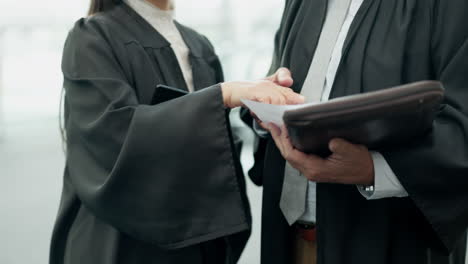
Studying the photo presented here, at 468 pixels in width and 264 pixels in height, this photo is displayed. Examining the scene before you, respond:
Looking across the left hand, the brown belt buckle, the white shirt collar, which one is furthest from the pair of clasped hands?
the white shirt collar

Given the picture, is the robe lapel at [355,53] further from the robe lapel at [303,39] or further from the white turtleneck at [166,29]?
the white turtleneck at [166,29]

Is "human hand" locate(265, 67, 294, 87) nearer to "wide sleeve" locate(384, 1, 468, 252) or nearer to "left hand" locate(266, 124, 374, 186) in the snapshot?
"left hand" locate(266, 124, 374, 186)

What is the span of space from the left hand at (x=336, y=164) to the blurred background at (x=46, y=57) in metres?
2.37

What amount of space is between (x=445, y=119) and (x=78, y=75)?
2.64ft

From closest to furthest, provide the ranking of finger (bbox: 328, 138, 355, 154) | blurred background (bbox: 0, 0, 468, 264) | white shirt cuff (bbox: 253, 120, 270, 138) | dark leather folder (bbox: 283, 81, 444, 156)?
dark leather folder (bbox: 283, 81, 444, 156) < finger (bbox: 328, 138, 355, 154) < white shirt cuff (bbox: 253, 120, 270, 138) < blurred background (bbox: 0, 0, 468, 264)

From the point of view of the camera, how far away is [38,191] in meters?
3.10

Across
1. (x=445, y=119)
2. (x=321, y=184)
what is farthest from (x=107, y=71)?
(x=445, y=119)

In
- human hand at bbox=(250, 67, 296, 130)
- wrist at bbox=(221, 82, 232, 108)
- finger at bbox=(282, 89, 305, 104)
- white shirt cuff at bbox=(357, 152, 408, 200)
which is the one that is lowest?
white shirt cuff at bbox=(357, 152, 408, 200)

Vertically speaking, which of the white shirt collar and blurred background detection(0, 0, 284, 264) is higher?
the white shirt collar

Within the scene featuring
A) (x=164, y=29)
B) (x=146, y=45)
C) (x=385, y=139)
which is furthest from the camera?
(x=164, y=29)

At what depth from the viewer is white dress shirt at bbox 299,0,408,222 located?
899 millimetres

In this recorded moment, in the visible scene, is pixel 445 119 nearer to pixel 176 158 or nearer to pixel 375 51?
pixel 375 51

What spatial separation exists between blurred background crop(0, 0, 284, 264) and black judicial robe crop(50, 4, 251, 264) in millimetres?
2186

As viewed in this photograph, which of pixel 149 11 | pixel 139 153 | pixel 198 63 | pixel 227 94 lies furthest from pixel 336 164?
pixel 149 11
